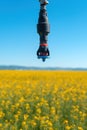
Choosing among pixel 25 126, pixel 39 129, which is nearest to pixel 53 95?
pixel 39 129

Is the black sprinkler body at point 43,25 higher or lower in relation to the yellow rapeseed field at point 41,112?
higher

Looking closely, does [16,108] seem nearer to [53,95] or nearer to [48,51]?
[53,95]

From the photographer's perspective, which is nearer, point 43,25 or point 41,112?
point 43,25

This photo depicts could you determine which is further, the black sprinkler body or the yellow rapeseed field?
the yellow rapeseed field

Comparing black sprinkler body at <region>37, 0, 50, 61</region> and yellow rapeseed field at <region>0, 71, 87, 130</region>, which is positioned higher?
black sprinkler body at <region>37, 0, 50, 61</region>

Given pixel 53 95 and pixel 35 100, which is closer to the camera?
pixel 35 100

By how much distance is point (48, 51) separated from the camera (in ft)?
8.86

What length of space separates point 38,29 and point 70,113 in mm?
6540

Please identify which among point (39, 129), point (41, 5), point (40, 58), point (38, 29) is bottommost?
point (39, 129)

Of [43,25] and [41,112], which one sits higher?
[43,25]

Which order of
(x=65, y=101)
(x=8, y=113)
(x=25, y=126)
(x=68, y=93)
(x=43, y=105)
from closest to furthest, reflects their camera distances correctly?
(x=25, y=126)
(x=8, y=113)
(x=43, y=105)
(x=65, y=101)
(x=68, y=93)

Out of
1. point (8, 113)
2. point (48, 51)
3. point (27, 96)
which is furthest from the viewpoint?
point (27, 96)

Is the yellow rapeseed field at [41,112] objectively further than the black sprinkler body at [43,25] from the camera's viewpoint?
Yes

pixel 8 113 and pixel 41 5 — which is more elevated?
pixel 41 5
